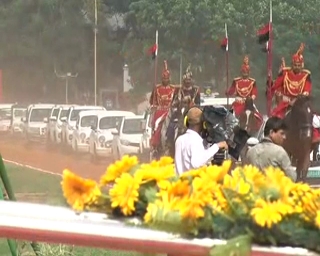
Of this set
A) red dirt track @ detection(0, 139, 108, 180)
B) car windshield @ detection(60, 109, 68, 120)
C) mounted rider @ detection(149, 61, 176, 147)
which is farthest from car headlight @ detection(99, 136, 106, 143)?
car windshield @ detection(60, 109, 68, 120)

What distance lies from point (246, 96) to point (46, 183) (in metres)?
5.06

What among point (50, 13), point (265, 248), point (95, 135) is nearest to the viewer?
point (265, 248)

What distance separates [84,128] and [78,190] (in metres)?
25.2

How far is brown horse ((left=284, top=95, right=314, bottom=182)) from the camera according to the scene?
15.1 metres

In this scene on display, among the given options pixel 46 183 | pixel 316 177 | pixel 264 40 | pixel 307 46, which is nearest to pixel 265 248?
pixel 316 177

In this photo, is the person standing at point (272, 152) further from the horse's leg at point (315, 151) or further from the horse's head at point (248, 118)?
the horse's head at point (248, 118)

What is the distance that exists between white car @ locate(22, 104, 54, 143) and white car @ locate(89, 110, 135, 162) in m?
5.94

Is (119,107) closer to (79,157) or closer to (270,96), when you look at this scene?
(79,157)

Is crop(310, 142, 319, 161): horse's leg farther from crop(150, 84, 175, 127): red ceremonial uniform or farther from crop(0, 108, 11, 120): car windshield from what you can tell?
crop(0, 108, 11, 120): car windshield

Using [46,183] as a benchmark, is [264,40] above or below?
above

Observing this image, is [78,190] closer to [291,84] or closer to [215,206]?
[215,206]

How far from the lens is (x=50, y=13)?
123 feet

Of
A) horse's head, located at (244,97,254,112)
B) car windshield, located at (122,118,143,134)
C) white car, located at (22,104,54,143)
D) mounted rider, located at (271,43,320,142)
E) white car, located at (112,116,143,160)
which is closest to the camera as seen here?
mounted rider, located at (271,43,320,142)

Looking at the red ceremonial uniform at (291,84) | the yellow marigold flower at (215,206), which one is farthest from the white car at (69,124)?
the yellow marigold flower at (215,206)
